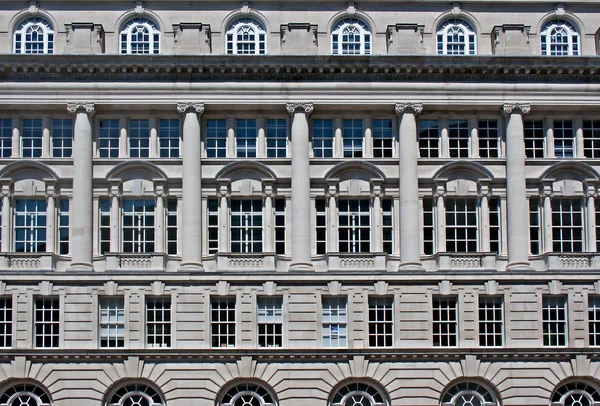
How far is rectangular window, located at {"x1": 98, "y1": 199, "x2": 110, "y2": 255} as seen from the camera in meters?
58.5

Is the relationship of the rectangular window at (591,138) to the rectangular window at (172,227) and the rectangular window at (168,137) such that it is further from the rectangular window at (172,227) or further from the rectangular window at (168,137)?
the rectangular window at (172,227)

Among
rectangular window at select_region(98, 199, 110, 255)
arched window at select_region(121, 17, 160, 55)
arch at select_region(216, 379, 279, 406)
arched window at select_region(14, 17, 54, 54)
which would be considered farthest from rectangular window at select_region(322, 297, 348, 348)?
arched window at select_region(14, 17, 54, 54)

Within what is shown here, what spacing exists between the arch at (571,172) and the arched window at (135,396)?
2078cm

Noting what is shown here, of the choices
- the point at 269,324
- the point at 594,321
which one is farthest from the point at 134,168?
the point at 594,321

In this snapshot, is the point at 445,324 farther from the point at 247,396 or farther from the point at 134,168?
the point at 134,168

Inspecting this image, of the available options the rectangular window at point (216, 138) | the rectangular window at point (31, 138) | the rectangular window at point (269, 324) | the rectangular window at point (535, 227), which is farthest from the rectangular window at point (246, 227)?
the rectangular window at point (535, 227)

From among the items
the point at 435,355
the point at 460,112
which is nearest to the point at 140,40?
the point at 460,112

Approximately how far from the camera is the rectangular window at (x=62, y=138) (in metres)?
59.1

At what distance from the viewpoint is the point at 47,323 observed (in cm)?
5700

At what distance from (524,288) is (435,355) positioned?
205 inches

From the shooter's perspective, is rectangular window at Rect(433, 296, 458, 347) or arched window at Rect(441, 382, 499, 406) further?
rectangular window at Rect(433, 296, 458, 347)

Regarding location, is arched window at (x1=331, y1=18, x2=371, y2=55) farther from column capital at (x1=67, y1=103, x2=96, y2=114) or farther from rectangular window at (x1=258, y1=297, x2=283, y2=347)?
rectangular window at (x1=258, y1=297, x2=283, y2=347)

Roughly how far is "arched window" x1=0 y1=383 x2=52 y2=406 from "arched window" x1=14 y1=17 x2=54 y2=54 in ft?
52.1

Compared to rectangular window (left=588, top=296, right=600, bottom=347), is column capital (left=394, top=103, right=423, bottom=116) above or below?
above
